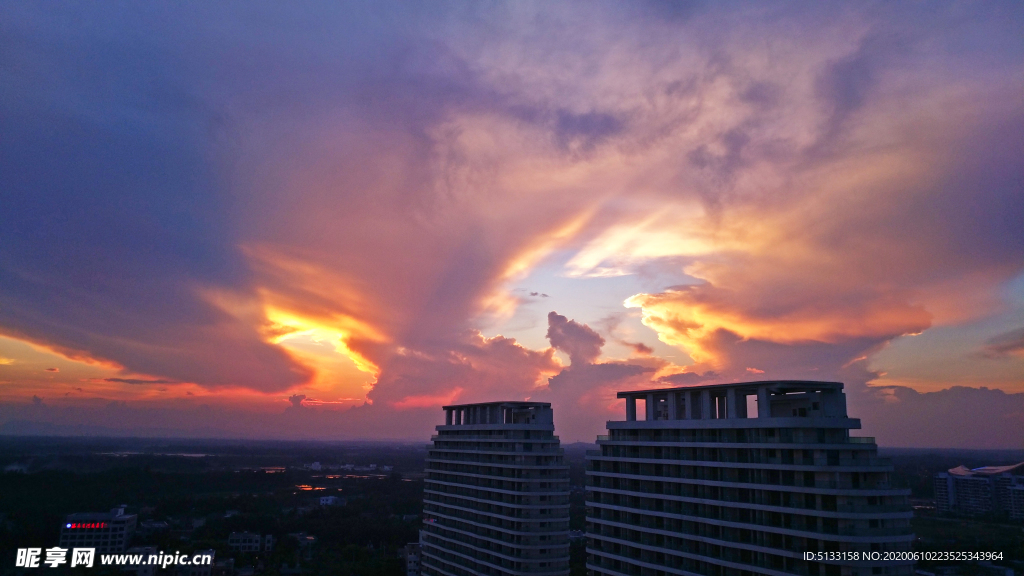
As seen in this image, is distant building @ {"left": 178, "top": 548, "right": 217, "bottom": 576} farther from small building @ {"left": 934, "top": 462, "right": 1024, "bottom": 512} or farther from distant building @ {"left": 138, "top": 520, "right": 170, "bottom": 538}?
small building @ {"left": 934, "top": 462, "right": 1024, "bottom": 512}

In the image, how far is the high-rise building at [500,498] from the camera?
6569cm

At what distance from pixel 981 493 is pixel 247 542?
556ft

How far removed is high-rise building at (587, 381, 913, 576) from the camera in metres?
36.9

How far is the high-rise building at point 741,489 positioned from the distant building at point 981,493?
11936 centimetres

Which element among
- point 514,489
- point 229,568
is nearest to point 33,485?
point 229,568

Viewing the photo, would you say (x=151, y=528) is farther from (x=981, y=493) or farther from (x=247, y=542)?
(x=981, y=493)

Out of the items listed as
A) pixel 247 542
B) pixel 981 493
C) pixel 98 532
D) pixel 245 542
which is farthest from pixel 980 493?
pixel 98 532

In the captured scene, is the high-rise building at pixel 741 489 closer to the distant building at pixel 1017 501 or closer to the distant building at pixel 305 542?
the distant building at pixel 305 542

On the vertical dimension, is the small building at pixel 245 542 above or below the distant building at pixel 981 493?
below

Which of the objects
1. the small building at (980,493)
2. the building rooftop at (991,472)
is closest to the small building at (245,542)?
the small building at (980,493)

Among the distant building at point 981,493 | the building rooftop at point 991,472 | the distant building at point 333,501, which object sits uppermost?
the building rooftop at point 991,472

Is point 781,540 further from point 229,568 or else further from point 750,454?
point 229,568

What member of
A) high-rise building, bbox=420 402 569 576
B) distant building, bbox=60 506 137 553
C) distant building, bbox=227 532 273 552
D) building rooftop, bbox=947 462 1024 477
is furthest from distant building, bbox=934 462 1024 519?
distant building, bbox=60 506 137 553

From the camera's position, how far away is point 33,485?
14638 centimetres
